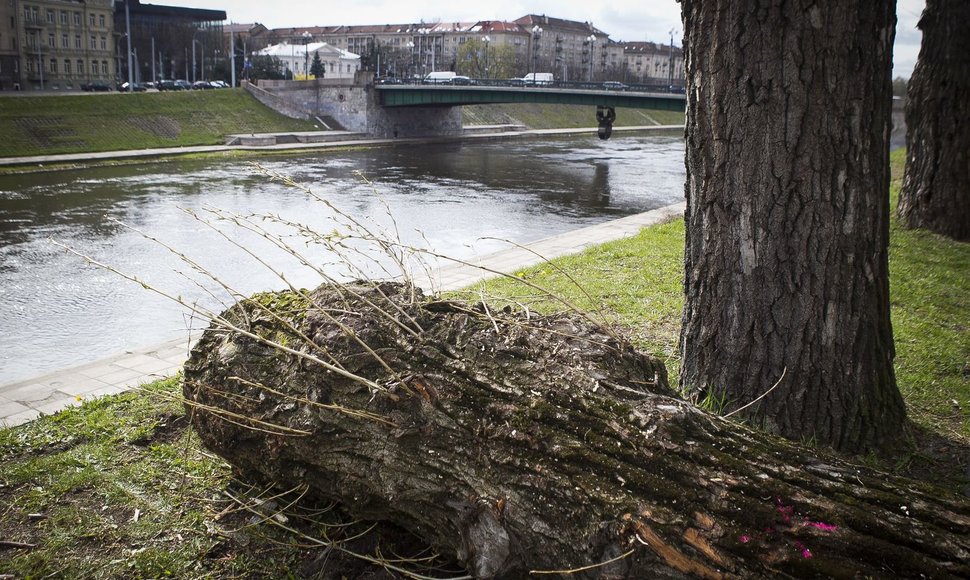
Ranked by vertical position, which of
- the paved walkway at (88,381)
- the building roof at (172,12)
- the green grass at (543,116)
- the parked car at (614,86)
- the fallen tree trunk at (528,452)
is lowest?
the paved walkway at (88,381)

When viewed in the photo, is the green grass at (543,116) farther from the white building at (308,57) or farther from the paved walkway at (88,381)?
the paved walkway at (88,381)

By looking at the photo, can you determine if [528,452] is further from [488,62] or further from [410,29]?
[410,29]

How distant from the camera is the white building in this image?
3268 inches

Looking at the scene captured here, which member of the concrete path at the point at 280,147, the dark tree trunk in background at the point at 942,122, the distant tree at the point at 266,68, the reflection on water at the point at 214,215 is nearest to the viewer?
the reflection on water at the point at 214,215

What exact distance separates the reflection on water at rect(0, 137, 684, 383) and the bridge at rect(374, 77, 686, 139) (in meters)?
3.26

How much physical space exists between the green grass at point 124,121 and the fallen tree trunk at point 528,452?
112 ft

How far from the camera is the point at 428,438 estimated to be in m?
3.26

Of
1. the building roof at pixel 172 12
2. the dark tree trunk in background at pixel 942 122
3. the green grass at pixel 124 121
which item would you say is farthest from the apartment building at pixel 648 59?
the dark tree trunk in background at pixel 942 122

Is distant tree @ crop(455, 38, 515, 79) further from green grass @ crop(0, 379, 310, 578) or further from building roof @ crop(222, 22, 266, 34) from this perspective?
green grass @ crop(0, 379, 310, 578)

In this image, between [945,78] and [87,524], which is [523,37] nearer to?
[945,78]

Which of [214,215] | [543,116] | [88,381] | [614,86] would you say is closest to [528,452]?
[88,381]

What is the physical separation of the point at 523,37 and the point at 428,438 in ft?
409

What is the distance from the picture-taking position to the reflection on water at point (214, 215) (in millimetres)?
10422

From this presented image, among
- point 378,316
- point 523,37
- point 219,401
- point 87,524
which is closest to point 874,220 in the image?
point 378,316
